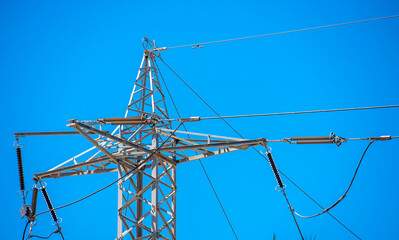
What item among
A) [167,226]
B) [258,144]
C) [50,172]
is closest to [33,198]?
[50,172]

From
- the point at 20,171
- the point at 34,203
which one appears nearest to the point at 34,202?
the point at 34,203

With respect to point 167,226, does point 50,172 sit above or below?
above

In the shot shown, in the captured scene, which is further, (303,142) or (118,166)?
(118,166)

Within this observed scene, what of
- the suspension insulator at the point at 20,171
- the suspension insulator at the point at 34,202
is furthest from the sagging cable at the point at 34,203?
the suspension insulator at the point at 20,171

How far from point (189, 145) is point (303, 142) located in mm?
4450

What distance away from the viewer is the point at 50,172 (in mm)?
27016

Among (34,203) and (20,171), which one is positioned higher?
(20,171)

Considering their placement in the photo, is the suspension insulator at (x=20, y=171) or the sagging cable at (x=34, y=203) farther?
the sagging cable at (x=34, y=203)

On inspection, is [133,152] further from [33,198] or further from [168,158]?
[33,198]

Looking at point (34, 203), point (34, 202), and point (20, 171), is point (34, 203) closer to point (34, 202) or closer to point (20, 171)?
point (34, 202)

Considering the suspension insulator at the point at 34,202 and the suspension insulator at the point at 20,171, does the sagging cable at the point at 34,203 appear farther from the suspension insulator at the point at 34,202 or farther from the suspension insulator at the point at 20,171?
the suspension insulator at the point at 20,171

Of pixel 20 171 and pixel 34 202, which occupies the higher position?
pixel 20 171

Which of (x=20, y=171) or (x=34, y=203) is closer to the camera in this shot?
(x=20, y=171)

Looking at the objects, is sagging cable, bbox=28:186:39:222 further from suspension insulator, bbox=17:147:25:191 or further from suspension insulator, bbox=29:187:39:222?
suspension insulator, bbox=17:147:25:191
